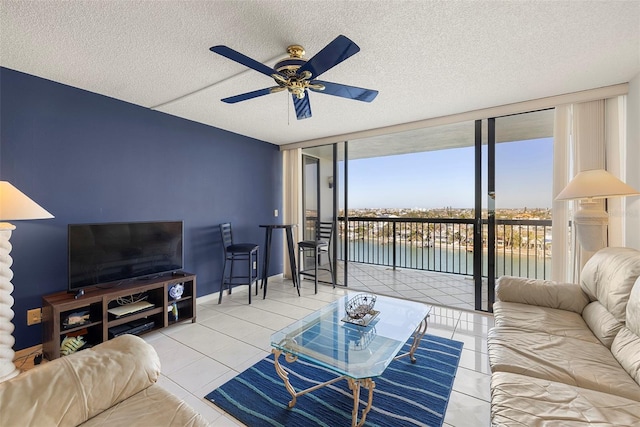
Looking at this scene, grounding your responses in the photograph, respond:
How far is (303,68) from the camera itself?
163 centimetres

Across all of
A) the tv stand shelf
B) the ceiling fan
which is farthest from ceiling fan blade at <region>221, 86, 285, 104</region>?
the tv stand shelf

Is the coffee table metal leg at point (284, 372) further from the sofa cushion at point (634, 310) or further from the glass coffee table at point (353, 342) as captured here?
the sofa cushion at point (634, 310)

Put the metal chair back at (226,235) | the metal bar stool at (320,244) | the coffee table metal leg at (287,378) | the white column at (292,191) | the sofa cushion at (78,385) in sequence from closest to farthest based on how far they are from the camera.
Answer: the sofa cushion at (78,385)
the coffee table metal leg at (287,378)
the metal chair back at (226,235)
the metal bar stool at (320,244)
the white column at (292,191)

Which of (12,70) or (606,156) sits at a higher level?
(12,70)

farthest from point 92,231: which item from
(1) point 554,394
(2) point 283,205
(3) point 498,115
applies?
(3) point 498,115

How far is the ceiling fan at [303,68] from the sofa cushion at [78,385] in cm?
154

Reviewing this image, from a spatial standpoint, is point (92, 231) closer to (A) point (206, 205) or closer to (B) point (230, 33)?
(A) point (206, 205)

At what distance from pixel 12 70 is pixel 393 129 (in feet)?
12.1

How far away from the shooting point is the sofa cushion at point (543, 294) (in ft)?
6.73

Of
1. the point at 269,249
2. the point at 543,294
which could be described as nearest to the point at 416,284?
the point at 543,294

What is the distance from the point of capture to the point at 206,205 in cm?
362

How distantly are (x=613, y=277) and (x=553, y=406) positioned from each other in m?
1.15

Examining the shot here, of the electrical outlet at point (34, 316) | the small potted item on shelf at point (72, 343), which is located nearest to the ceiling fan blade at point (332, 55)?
the small potted item on shelf at point (72, 343)

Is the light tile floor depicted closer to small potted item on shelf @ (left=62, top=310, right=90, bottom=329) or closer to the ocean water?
small potted item on shelf @ (left=62, top=310, right=90, bottom=329)
